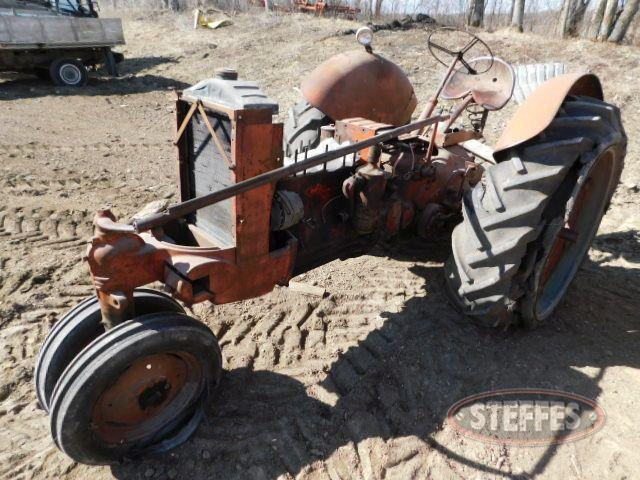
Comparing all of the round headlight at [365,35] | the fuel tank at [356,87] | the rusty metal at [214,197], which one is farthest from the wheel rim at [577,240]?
the rusty metal at [214,197]

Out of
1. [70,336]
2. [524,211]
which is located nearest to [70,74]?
[70,336]

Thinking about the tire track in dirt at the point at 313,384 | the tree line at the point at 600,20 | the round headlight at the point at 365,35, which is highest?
the tree line at the point at 600,20

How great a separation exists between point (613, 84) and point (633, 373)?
22.1 feet

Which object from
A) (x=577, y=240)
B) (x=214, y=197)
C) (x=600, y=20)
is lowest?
(x=577, y=240)

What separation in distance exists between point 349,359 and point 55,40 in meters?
10.8

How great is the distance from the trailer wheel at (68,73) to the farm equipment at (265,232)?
9874 mm

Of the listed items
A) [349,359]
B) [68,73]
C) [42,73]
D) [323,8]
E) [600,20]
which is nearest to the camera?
[349,359]

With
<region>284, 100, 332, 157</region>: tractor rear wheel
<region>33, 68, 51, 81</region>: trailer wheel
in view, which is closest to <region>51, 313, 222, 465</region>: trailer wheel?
<region>284, 100, 332, 157</region>: tractor rear wheel

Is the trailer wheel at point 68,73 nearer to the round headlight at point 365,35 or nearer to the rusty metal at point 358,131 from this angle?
the round headlight at point 365,35

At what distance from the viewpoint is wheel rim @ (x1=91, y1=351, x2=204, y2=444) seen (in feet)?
6.29

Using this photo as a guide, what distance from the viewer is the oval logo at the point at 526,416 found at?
2148 millimetres

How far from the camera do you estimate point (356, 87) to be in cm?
327

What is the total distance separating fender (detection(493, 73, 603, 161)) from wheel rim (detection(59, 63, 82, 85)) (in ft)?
35.8

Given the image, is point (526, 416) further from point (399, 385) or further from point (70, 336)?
point (70, 336)
